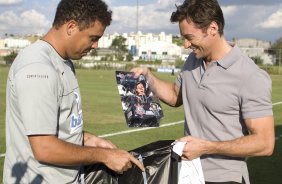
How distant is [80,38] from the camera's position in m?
2.93

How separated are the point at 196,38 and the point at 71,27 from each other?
0.92 meters

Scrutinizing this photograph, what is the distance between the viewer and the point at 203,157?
11.1ft

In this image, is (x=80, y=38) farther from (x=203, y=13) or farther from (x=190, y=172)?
(x=190, y=172)

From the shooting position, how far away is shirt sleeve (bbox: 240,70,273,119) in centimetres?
312

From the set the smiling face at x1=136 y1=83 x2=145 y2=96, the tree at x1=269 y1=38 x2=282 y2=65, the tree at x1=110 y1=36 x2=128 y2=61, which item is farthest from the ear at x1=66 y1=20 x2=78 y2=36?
the tree at x1=110 y1=36 x2=128 y2=61

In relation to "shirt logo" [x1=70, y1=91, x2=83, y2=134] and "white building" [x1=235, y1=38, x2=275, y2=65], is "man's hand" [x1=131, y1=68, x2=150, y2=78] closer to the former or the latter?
"shirt logo" [x1=70, y1=91, x2=83, y2=134]

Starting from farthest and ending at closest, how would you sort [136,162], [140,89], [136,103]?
[140,89] → [136,103] → [136,162]

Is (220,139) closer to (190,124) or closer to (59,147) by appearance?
(190,124)

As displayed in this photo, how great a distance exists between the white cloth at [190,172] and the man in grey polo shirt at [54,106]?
0.44 metres

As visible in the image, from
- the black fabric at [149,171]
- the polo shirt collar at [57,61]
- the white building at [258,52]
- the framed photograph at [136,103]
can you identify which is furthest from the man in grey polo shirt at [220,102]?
the white building at [258,52]

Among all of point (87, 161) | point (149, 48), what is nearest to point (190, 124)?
point (87, 161)

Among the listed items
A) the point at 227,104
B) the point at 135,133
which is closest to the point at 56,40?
the point at 227,104

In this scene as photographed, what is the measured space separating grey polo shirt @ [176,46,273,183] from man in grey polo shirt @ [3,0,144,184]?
2.00 feet

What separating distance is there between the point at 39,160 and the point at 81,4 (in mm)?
930
